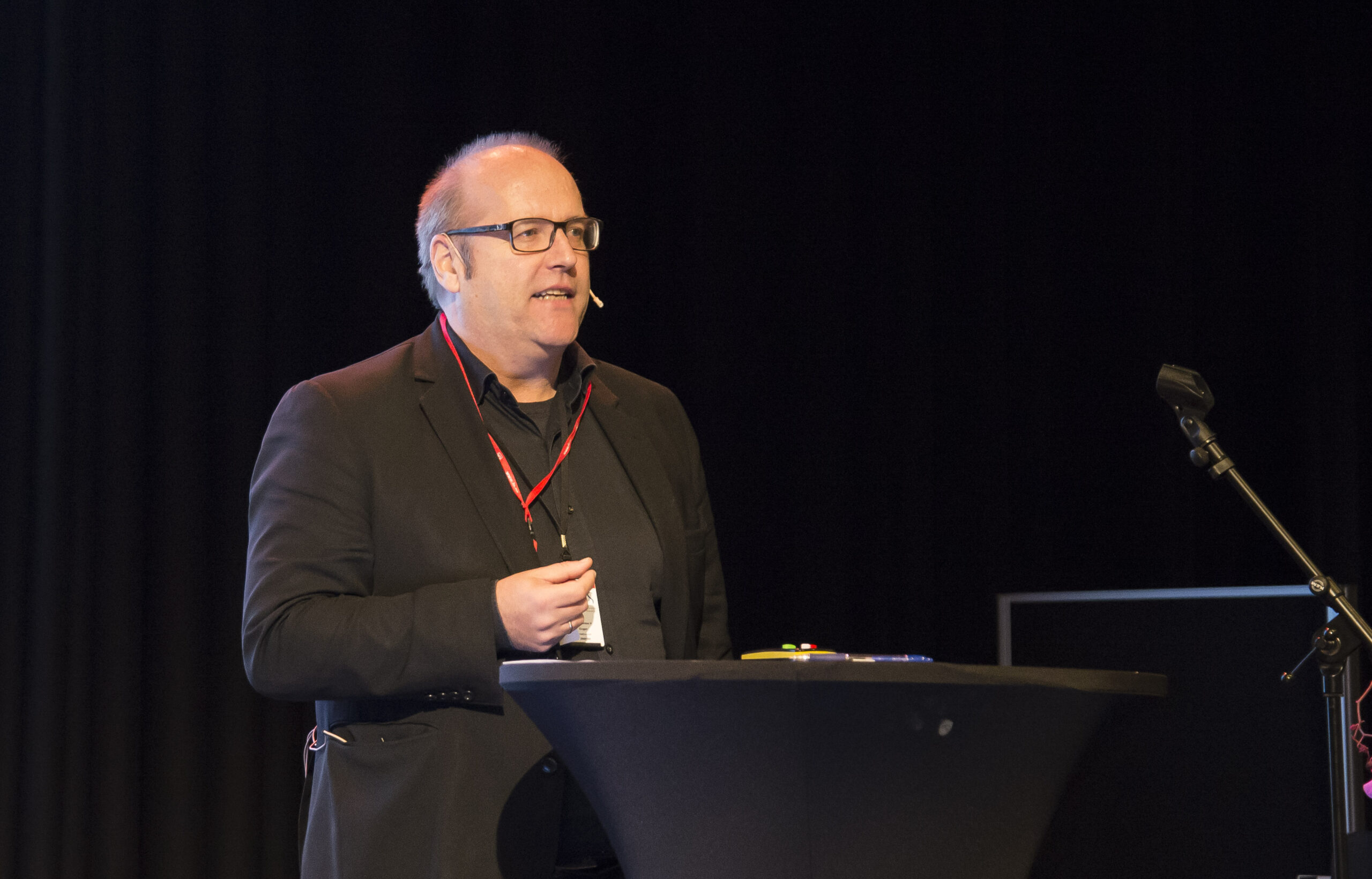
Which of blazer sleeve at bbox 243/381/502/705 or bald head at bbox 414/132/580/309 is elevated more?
bald head at bbox 414/132/580/309

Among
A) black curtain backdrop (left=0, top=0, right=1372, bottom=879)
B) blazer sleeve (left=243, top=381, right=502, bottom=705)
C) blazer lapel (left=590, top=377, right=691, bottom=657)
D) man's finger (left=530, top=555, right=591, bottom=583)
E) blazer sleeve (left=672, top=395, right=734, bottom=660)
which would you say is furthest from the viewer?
black curtain backdrop (left=0, top=0, right=1372, bottom=879)

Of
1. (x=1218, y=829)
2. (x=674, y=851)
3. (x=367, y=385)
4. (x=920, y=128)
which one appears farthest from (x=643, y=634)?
(x=920, y=128)

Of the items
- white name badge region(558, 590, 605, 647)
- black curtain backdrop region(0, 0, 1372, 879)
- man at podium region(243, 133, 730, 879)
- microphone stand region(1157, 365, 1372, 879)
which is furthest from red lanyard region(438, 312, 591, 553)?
black curtain backdrop region(0, 0, 1372, 879)

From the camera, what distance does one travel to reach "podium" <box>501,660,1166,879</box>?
950 mm

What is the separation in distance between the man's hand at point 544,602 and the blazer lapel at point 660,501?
1.29 feet

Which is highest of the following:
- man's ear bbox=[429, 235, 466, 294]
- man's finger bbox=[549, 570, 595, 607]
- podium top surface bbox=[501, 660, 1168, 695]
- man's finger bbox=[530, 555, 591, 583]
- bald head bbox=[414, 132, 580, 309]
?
bald head bbox=[414, 132, 580, 309]

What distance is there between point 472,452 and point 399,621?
0.30m

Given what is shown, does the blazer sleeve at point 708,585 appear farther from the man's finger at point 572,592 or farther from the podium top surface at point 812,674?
the podium top surface at point 812,674

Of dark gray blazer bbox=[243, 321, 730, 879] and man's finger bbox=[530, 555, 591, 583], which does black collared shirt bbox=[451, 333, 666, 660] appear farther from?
man's finger bbox=[530, 555, 591, 583]

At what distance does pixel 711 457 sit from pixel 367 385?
6.17 ft

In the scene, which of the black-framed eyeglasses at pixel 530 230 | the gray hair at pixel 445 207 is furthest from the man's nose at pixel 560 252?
the gray hair at pixel 445 207

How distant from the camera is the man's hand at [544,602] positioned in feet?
4.50

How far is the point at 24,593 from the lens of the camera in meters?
2.81

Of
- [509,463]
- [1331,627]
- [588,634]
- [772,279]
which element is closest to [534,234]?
[509,463]
